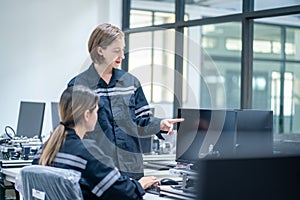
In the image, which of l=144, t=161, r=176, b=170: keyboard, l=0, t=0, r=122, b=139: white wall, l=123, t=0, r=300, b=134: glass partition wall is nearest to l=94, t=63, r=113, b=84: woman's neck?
l=144, t=161, r=176, b=170: keyboard

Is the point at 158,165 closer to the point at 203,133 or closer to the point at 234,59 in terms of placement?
the point at 203,133

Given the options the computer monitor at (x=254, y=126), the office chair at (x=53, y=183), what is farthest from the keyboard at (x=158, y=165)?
the office chair at (x=53, y=183)

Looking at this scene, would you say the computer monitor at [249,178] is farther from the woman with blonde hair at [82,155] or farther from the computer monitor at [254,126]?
the computer monitor at [254,126]

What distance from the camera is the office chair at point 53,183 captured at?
71.1 inches

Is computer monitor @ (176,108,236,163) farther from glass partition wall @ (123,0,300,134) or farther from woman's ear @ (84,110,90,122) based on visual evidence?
glass partition wall @ (123,0,300,134)

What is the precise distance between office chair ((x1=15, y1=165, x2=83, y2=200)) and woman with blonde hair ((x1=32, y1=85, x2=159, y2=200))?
8 centimetres

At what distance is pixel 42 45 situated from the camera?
5680 millimetres

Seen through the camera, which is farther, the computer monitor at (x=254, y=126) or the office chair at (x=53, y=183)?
the computer monitor at (x=254, y=126)

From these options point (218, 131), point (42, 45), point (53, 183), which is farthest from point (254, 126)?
point (42, 45)

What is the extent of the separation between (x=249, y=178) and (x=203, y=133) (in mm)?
1710

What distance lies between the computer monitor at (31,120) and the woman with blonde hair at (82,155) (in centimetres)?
185

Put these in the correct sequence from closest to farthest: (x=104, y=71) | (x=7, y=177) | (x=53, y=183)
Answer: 1. (x=53, y=183)
2. (x=104, y=71)
3. (x=7, y=177)

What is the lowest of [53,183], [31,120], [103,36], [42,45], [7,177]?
[7,177]

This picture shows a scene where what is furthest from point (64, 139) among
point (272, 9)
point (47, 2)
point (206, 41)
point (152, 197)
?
point (206, 41)
